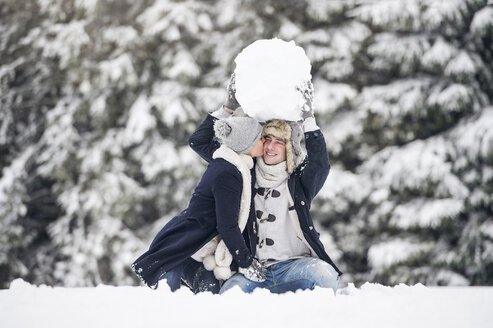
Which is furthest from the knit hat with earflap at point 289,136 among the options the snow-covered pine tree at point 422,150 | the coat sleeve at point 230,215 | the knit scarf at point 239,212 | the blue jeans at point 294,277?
the snow-covered pine tree at point 422,150

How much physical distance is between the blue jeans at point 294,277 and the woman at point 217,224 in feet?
0.18

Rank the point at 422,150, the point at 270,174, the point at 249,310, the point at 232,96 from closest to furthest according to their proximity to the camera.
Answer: the point at 249,310
the point at 270,174
the point at 232,96
the point at 422,150

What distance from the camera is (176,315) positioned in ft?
6.36

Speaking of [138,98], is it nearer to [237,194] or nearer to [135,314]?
[237,194]

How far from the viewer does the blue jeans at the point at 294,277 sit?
8.54ft

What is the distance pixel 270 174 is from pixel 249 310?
3.13 ft

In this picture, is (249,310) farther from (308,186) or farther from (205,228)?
(308,186)

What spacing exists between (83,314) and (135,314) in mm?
244

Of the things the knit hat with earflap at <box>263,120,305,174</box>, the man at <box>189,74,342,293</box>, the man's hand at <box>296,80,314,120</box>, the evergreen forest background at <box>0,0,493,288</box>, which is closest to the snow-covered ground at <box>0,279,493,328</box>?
the man at <box>189,74,342,293</box>

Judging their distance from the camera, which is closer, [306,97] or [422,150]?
[306,97]

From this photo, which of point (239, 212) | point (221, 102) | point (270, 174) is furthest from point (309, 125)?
point (221, 102)

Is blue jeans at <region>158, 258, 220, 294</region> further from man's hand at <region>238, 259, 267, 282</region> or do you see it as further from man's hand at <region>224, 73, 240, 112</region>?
man's hand at <region>224, 73, 240, 112</region>

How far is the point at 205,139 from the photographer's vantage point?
2930 mm

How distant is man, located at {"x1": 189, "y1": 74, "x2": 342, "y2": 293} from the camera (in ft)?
8.77
